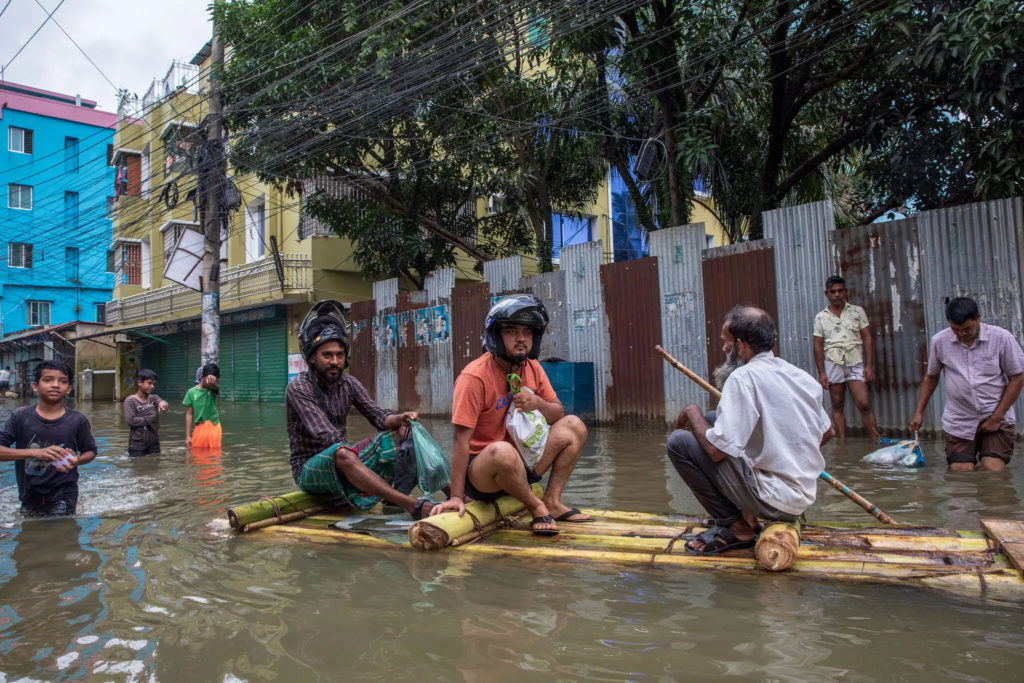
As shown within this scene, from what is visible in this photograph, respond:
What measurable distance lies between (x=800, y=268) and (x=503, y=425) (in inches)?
240

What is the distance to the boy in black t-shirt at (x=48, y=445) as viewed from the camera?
4.98 m

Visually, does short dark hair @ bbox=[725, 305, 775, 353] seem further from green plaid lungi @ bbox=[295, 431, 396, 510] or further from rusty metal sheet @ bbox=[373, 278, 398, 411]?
rusty metal sheet @ bbox=[373, 278, 398, 411]

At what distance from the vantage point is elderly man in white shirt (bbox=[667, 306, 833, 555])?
3428 millimetres

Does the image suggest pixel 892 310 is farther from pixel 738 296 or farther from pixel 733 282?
pixel 733 282

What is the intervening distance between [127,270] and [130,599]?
33023mm

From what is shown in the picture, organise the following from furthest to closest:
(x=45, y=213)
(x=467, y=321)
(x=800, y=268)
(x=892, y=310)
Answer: (x=45, y=213)
(x=467, y=321)
(x=800, y=268)
(x=892, y=310)

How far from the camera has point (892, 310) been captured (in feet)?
27.6

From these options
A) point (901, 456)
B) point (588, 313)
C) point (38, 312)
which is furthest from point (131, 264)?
point (901, 456)

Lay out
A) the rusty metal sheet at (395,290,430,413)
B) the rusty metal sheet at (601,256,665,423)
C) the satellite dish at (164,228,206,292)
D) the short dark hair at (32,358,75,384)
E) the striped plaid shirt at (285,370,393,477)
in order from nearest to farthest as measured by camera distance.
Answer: the striped plaid shirt at (285,370,393,477), the short dark hair at (32,358,75,384), the rusty metal sheet at (601,256,665,423), the rusty metal sheet at (395,290,430,413), the satellite dish at (164,228,206,292)

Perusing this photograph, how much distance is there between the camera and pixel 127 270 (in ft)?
106

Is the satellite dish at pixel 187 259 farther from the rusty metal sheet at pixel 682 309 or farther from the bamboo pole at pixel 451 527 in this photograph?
the bamboo pole at pixel 451 527

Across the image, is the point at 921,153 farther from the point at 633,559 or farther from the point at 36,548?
the point at 36,548

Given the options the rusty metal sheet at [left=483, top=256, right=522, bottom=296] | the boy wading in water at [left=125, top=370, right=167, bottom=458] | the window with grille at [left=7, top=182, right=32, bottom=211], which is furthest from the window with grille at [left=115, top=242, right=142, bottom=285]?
the boy wading in water at [left=125, top=370, right=167, bottom=458]

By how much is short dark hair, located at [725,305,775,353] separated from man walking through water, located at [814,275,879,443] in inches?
191
